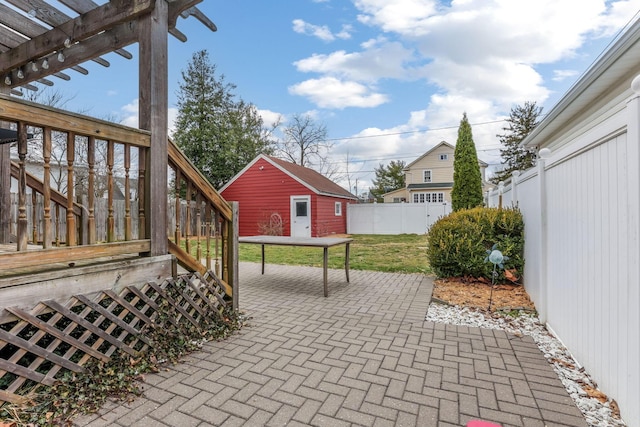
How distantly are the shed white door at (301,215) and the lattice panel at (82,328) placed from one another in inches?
493

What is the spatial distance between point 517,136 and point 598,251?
23476 millimetres

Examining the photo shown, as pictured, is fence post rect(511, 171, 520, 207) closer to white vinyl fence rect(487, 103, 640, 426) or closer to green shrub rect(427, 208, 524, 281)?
green shrub rect(427, 208, 524, 281)

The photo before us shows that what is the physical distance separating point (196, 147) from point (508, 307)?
1912 centimetres

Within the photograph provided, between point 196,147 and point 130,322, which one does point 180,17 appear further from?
point 196,147

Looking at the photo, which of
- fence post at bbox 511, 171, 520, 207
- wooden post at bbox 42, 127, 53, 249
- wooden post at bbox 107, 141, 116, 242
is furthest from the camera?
fence post at bbox 511, 171, 520, 207

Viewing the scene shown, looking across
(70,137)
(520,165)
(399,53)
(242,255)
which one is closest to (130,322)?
(70,137)

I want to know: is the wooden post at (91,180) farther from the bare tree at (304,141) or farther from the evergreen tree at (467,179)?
the bare tree at (304,141)

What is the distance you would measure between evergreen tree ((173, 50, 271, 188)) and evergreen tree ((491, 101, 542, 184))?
18.5 metres

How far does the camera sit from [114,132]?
8.22 ft

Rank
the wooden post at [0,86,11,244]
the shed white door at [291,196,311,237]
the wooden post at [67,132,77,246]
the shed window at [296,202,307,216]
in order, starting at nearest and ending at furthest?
the wooden post at [67,132,77,246], the wooden post at [0,86,11,244], the shed white door at [291,196,311,237], the shed window at [296,202,307,216]

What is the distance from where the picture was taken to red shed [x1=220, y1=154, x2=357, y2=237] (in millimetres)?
15683

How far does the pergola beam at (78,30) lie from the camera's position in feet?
9.05

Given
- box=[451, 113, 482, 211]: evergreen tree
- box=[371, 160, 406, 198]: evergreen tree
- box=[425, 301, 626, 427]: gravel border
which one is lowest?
box=[425, 301, 626, 427]: gravel border

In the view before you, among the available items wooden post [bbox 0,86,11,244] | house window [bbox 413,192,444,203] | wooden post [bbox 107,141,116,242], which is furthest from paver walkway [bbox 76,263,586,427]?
house window [bbox 413,192,444,203]
